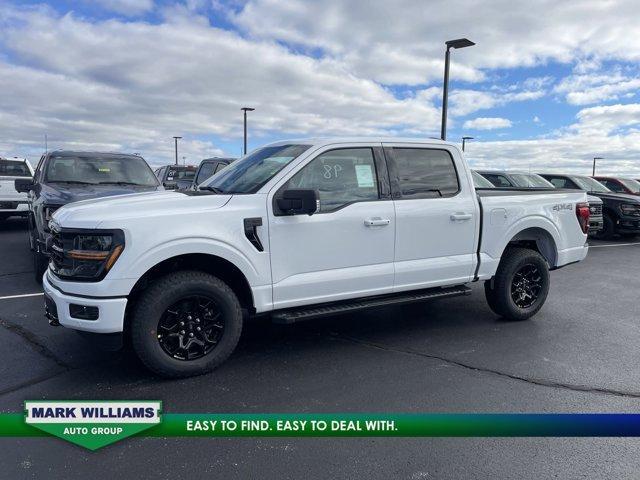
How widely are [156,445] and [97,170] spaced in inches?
243

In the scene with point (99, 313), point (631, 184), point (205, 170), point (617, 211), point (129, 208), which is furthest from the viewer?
point (631, 184)

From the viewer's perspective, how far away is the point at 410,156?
5.00 m

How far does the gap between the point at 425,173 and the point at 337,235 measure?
129 cm

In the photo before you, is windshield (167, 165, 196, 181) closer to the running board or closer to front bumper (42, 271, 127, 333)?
the running board

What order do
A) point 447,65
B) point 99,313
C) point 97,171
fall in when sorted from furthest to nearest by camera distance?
point 447,65
point 97,171
point 99,313

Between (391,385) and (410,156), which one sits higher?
(410,156)

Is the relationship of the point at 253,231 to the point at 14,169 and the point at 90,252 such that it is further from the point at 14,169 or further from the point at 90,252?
the point at 14,169

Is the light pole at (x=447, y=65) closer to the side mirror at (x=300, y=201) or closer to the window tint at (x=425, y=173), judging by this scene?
the window tint at (x=425, y=173)

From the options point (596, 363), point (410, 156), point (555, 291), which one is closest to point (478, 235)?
point (410, 156)

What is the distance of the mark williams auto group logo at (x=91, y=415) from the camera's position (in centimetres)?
207

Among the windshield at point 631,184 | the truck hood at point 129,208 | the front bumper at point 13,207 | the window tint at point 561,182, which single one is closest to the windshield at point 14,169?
the front bumper at point 13,207

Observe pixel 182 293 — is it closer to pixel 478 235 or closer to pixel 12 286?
pixel 478 235

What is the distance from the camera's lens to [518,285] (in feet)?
18.6

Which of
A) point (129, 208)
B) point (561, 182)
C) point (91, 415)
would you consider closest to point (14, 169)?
point (129, 208)
